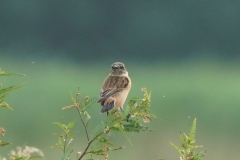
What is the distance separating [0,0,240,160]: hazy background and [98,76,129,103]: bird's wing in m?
1.47

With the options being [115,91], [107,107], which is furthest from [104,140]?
[115,91]

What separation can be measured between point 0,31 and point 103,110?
71.3 ft

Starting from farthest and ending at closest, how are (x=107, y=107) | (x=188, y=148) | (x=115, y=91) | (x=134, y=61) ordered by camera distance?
(x=134, y=61) < (x=115, y=91) < (x=107, y=107) < (x=188, y=148)

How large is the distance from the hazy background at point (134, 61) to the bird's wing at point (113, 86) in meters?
1.47

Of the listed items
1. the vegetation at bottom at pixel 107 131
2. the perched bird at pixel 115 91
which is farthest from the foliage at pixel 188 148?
the perched bird at pixel 115 91

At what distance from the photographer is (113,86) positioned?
384 centimetres

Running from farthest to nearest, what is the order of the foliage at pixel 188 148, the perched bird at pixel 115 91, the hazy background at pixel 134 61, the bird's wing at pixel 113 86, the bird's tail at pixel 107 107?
the hazy background at pixel 134 61 → the bird's wing at pixel 113 86 → the perched bird at pixel 115 91 → the bird's tail at pixel 107 107 → the foliage at pixel 188 148

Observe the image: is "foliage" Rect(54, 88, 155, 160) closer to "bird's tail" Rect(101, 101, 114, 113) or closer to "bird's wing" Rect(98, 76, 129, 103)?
"bird's tail" Rect(101, 101, 114, 113)

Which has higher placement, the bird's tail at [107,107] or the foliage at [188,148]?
the bird's tail at [107,107]

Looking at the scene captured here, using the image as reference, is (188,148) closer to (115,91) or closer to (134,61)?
(115,91)

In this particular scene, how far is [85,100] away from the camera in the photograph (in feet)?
7.02

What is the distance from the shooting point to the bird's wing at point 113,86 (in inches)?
141

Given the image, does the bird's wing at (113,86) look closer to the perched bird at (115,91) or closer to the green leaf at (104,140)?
the perched bird at (115,91)

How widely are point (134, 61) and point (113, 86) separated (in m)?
17.2
